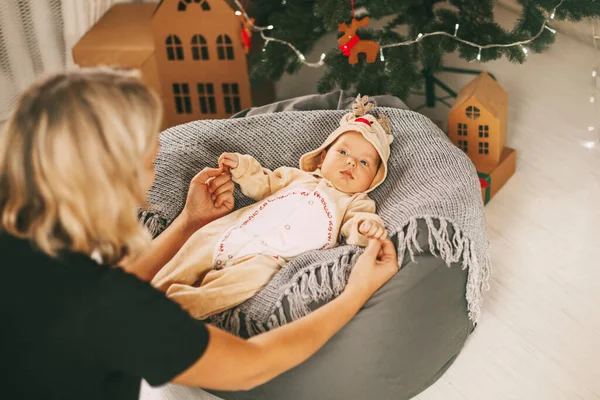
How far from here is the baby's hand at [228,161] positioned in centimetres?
188

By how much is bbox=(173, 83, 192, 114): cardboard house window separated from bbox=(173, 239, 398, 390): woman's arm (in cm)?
132

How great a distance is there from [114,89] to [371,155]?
97 centimetres

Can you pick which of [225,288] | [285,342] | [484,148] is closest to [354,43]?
[484,148]

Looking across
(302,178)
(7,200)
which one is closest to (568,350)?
(302,178)

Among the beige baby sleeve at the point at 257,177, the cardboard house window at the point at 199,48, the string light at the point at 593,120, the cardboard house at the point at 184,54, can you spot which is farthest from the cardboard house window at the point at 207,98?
the string light at the point at 593,120

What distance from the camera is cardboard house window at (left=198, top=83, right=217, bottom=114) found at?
265cm

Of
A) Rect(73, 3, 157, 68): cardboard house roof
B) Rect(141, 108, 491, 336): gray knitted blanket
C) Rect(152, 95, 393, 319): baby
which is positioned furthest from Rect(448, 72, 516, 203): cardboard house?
Rect(73, 3, 157, 68): cardboard house roof

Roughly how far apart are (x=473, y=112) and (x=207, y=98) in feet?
3.24

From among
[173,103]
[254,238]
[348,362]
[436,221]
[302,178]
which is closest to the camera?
[348,362]

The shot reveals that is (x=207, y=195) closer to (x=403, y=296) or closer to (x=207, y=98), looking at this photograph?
(x=403, y=296)

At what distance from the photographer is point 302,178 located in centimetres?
197

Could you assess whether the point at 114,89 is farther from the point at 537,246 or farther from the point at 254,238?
the point at 537,246

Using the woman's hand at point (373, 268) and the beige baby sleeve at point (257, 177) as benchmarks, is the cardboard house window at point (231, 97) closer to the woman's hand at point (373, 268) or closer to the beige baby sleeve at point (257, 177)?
the beige baby sleeve at point (257, 177)

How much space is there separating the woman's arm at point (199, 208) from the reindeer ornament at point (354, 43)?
0.63 m
